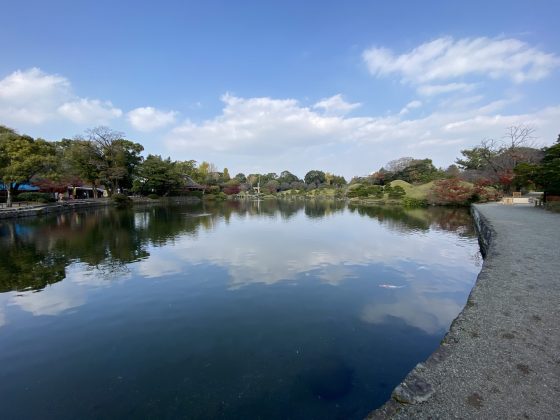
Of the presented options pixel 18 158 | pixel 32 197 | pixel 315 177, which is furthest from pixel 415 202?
pixel 315 177

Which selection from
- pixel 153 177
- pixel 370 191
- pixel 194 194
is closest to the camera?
pixel 153 177

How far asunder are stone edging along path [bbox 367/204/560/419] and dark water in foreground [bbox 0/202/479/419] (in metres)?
0.94

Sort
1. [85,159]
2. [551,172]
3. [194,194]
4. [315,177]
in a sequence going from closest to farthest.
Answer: [551,172]
[85,159]
[194,194]
[315,177]

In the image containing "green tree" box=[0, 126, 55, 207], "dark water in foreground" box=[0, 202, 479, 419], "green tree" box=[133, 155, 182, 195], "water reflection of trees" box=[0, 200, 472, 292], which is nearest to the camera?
"dark water in foreground" box=[0, 202, 479, 419]

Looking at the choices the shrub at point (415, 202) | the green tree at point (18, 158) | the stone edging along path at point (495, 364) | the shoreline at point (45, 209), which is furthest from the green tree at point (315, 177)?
the stone edging along path at point (495, 364)

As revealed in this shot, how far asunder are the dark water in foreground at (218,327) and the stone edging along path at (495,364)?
0.94 metres

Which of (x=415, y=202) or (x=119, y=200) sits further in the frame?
(x=415, y=202)

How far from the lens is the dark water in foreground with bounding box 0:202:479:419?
353cm

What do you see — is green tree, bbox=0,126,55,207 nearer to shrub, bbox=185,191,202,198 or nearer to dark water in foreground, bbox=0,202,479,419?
dark water in foreground, bbox=0,202,479,419

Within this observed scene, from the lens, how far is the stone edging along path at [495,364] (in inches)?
93.7

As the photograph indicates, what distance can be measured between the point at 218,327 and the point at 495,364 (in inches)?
163

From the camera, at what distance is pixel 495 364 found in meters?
2.90

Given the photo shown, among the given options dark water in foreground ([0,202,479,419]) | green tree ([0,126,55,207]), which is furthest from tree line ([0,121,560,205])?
dark water in foreground ([0,202,479,419])

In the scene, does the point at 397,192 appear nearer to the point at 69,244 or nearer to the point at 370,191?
the point at 370,191
